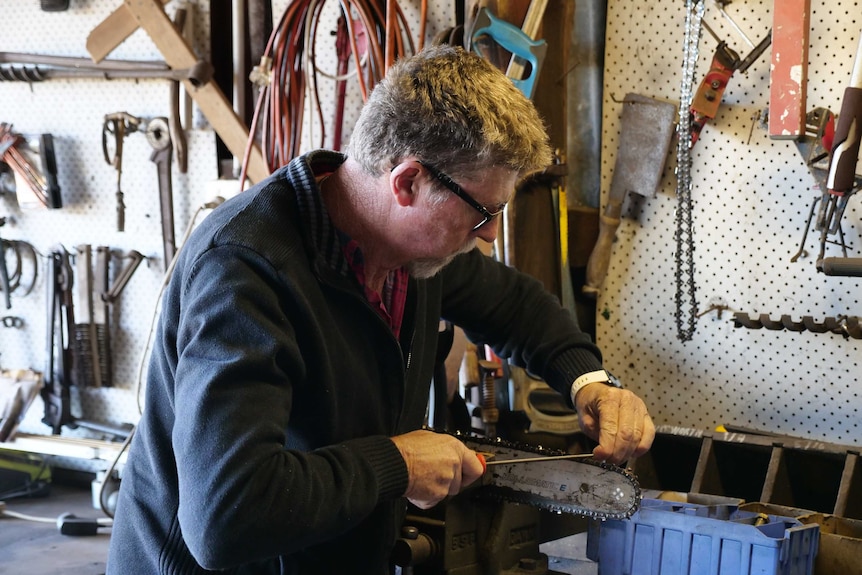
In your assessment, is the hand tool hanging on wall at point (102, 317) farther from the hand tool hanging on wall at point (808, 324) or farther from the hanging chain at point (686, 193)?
the hand tool hanging on wall at point (808, 324)

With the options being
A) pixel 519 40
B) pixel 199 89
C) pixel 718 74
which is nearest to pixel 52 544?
pixel 199 89

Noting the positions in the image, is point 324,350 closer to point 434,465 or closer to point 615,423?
point 434,465

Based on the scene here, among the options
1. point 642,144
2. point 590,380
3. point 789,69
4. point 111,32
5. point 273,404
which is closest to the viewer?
point 273,404

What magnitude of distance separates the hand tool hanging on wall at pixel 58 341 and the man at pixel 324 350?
6.37 ft

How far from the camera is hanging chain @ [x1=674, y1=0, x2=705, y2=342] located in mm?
2158

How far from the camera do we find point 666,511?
1.54m

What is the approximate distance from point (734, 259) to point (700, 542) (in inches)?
37.2

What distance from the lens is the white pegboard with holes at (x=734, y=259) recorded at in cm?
210

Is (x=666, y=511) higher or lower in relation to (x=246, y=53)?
lower

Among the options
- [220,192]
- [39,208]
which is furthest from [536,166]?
[39,208]

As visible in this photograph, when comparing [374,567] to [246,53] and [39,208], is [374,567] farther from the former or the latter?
[39,208]

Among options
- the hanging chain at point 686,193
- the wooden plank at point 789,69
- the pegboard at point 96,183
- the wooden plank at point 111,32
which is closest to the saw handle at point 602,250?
the hanging chain at point 686,193

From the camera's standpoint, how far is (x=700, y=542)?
149 centimetres

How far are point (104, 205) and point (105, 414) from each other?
2.47 ft
